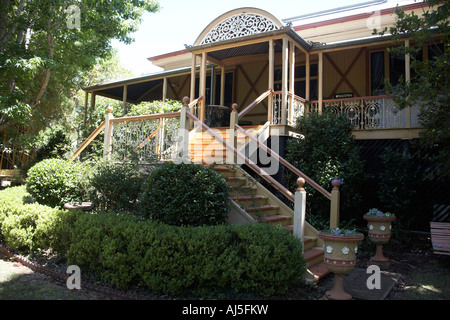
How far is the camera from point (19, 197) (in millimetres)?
7922

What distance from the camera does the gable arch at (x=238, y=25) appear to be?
941cm

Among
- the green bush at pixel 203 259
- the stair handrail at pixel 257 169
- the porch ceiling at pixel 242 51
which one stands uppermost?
the porch ceiling at pixel 242 51

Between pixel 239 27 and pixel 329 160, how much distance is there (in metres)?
4.76

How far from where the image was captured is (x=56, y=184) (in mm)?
7734

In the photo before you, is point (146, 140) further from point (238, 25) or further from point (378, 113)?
point (378, 113)

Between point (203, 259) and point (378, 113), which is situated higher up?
point (378, 113)

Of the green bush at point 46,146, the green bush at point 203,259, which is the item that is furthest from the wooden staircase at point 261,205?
the green bush at point 46,146

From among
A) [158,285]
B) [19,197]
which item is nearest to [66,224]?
[158,285]

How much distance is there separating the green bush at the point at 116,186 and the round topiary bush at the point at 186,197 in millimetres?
1087

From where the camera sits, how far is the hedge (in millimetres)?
4379

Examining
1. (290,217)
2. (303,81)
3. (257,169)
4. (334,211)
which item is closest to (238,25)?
(303,81)

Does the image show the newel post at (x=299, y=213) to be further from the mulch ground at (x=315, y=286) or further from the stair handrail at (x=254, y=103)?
the stair handrail at (x=254, y=103)
